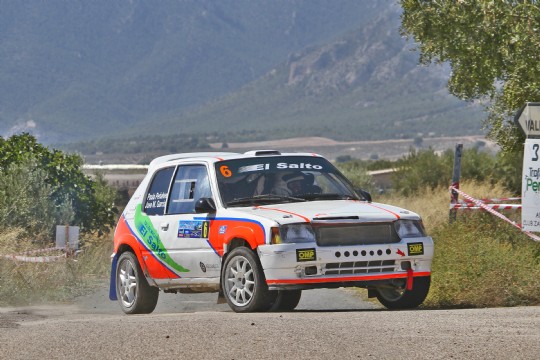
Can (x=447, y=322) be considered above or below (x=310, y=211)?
below

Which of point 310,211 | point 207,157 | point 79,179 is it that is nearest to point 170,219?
point 207,157

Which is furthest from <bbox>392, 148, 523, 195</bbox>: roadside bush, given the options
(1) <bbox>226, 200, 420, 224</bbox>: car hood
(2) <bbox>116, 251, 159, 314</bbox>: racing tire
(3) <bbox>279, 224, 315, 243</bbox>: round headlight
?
(3) <bbox>279, 224, 315, 243</bbox>: round headlight

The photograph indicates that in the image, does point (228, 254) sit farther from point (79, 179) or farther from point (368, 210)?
point (79, 179)

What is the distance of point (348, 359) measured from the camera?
8.91 m

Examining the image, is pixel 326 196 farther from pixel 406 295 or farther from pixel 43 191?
pixel 43 191

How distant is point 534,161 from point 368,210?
3.00 m

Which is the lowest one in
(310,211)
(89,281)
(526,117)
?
(89,281)

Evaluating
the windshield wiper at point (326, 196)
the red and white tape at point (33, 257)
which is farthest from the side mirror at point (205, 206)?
the red and white tape at point (33, 257)

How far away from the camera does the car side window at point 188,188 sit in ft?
45.0

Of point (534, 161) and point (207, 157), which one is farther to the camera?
point (534, 161)

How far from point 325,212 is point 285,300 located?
1052 mm

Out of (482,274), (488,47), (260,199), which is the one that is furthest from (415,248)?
(488,47)

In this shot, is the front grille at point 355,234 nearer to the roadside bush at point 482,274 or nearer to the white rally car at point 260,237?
the white rally car at point 260,237

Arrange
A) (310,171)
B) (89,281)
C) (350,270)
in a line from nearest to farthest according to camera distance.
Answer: (350,270), (310,171), (89,281)
